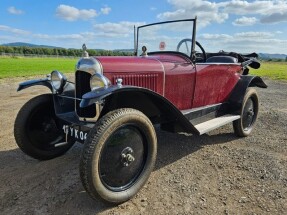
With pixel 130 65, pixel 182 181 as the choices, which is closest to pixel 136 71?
pixel 130 65

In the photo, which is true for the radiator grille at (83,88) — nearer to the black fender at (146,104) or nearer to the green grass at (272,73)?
the black fender at (146,104)

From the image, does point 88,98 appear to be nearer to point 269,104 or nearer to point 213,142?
point 213,142

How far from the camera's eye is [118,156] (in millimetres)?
3137

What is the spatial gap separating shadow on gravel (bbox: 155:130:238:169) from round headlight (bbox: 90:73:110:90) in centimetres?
155

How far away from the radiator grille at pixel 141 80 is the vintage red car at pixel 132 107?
0.04 feet

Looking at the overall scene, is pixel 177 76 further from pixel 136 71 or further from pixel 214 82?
pixel 214 82

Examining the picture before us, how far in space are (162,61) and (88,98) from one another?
1671mm

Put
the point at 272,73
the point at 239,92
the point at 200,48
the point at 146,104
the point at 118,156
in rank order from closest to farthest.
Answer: the point at 118,156
the point at 146,104
the point at 200,48
the point at 239,92
the point at 272,73

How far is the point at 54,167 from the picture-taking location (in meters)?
4.02

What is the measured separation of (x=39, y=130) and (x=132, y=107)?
1.48 metres

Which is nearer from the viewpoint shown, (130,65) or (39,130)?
(130,65)

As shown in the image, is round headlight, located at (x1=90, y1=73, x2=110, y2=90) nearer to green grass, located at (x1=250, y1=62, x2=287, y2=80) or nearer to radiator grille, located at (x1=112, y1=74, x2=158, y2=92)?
radiator grille, located at (x1=112, y1=74, x2=158, y2=92)

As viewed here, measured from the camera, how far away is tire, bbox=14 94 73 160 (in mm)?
3986

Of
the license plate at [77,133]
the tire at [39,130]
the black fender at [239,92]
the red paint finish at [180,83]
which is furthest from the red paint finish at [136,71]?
the black fender at [239,92]
